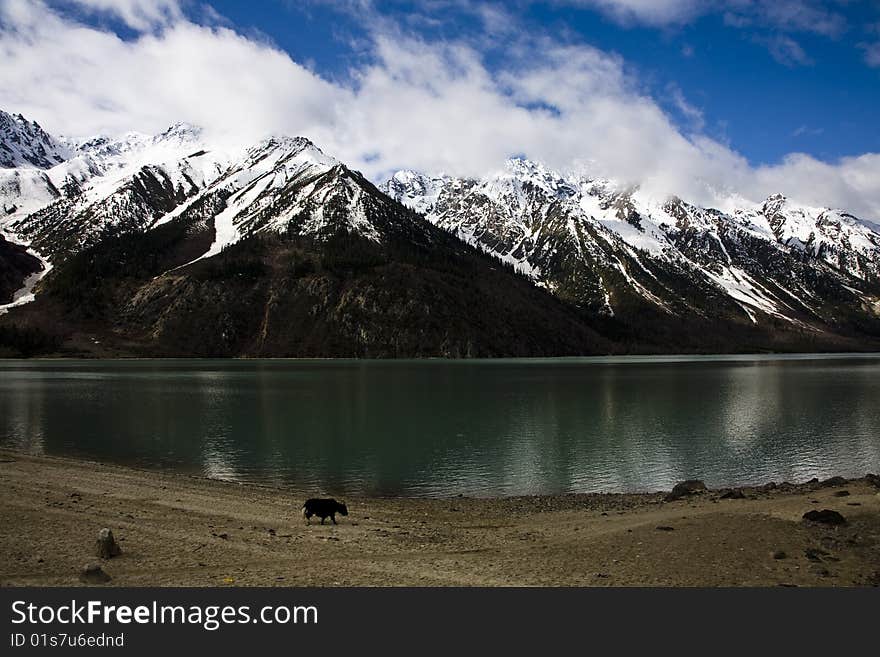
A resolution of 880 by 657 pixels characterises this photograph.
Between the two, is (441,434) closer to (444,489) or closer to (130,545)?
(444,489)

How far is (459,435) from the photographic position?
51938 mm

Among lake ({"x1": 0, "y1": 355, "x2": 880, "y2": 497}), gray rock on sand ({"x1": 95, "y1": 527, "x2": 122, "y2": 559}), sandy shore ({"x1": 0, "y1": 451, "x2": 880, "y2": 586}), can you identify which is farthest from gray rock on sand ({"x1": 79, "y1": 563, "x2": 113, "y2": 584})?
lake ({"x1": 0, "y1": 355, "x2": 880, "y2": 497})

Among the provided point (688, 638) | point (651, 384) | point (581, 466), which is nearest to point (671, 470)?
point (581, 466)

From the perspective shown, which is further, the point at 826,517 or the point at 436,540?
the point at 826,517

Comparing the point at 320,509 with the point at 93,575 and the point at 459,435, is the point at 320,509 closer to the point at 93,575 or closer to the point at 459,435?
the point at 93,575

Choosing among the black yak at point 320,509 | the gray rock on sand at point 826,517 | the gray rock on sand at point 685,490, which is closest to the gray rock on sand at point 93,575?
the black yak at point 320,509

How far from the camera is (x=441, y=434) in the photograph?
52.3m

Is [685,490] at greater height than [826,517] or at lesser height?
greater

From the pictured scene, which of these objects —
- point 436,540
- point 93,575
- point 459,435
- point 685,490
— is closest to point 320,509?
point 436,540

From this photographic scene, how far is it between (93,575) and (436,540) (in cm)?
984

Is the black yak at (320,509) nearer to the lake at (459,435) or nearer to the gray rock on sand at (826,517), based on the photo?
the lake at (459,435)

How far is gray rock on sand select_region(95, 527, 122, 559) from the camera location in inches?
647

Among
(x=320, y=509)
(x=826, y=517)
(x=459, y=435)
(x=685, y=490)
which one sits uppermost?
(x=459, y=435)

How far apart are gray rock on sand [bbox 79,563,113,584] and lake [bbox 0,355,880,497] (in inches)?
751
